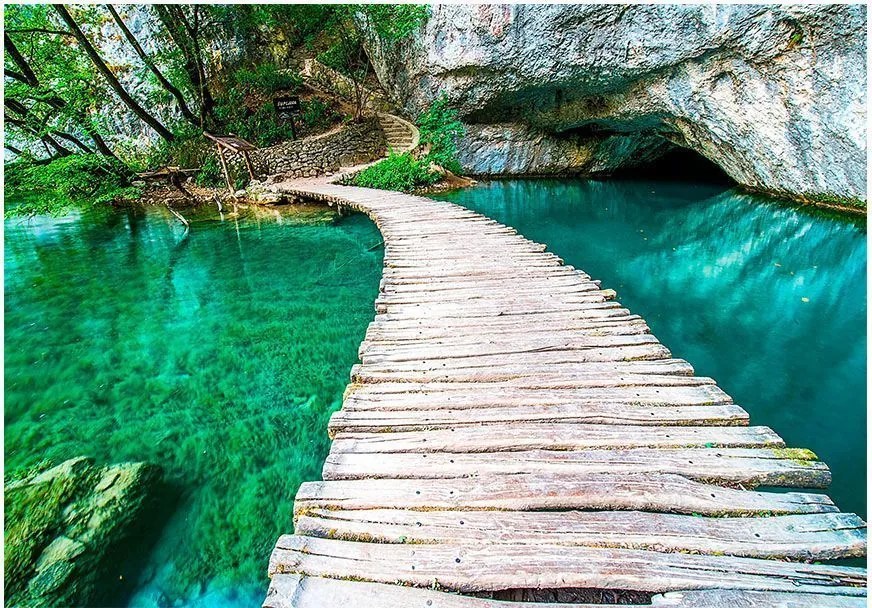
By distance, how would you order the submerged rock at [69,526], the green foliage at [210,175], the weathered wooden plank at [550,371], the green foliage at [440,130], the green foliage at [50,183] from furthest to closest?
the green foliage at [440,130] < the green foliage at [210,175] < the green foliage at [50,183] < the weathered wooden plank at [550,371] < the submerged rock at [69,526]

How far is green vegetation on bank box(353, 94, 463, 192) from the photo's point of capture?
1447 centimetres

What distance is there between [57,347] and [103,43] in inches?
697

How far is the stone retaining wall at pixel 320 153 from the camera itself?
1531 cm

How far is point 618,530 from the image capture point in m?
1.83

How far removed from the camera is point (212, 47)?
18.0m

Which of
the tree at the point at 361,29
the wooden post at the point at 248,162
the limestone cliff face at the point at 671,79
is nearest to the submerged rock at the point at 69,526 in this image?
the wooden post at the point at 248,162

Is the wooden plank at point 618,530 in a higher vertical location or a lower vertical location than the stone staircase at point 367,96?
lower

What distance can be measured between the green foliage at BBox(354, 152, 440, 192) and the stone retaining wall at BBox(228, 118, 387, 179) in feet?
7.17

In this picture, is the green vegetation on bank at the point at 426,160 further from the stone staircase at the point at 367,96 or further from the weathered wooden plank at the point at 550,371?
the weathered wooden plank at the point at 550,371

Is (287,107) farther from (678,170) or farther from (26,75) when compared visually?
(678,170)

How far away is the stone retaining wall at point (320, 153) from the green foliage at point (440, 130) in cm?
221

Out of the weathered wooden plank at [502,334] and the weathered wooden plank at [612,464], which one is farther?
the weathered wooden plank at [502,334]

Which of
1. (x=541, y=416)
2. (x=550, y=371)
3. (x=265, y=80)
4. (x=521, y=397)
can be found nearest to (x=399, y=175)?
(x=265, y=80)

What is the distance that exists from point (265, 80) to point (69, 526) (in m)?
18.1
